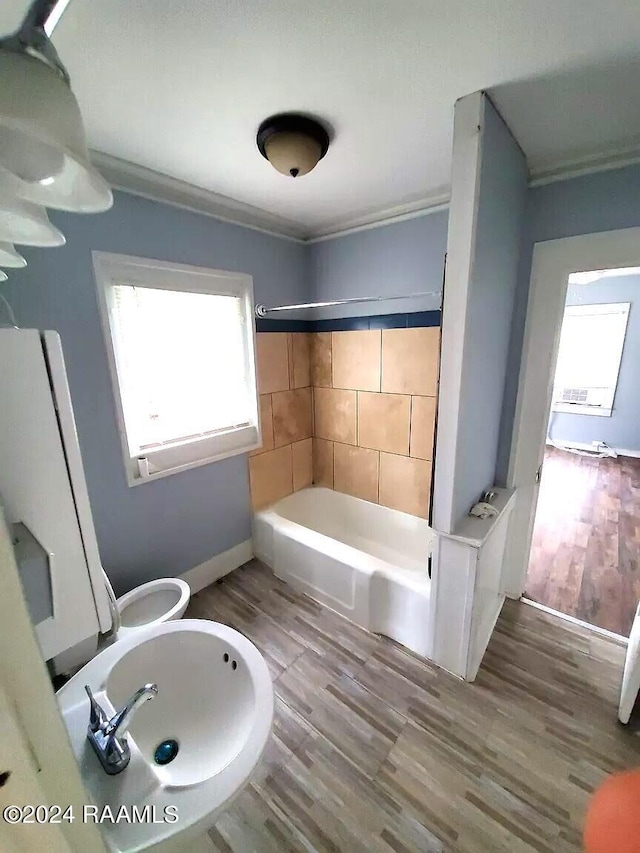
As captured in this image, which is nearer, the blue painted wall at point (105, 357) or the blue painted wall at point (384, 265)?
the blue painted wall at point (105, 357)

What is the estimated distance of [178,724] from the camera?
105 centimetres

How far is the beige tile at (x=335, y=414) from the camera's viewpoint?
2529mm

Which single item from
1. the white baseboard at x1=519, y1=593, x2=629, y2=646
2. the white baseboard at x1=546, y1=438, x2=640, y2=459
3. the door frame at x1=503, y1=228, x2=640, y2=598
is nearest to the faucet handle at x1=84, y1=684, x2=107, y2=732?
the door frame at x1=503, y1=228, x2=640, y2=598

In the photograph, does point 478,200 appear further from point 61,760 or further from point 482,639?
point 482,639

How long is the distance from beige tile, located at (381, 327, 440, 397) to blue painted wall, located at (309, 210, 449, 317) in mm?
159

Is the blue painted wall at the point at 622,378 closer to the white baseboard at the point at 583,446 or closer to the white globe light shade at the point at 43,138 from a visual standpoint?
the white baseboard at the point at 583,446

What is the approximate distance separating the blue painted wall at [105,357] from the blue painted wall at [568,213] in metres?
1.48

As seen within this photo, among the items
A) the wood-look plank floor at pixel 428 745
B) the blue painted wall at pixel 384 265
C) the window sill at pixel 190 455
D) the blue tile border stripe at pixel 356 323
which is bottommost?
the wood-look plank floor at pixel 428 745

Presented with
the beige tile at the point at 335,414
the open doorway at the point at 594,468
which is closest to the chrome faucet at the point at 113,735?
the beige tile at the point at 335,414

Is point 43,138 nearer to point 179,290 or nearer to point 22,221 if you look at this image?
point 22,221

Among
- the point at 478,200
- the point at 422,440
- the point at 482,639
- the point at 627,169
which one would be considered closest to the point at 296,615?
the point at 482,639

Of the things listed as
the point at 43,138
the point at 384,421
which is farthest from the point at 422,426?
the point at 43,138

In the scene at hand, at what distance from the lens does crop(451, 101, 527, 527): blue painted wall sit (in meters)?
1.22

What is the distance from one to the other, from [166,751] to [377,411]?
194 centimetres
